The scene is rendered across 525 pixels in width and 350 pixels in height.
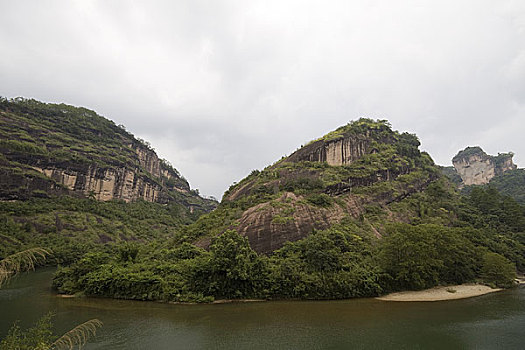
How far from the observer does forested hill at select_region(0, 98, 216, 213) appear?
65.0m

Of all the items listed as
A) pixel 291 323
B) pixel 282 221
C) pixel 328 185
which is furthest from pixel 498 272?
pixel 291 323

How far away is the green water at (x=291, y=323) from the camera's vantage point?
15.3 m

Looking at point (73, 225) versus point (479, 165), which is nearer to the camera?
point (73, 225)

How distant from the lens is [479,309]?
22141 millimetres

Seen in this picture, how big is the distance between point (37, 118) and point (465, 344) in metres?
108

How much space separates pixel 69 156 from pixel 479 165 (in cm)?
15457

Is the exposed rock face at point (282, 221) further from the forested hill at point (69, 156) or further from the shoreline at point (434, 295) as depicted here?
the forested hill at point (69, 156)

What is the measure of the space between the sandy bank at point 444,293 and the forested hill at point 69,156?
246ft

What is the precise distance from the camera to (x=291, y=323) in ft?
59.4

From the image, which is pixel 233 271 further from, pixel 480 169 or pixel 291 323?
pixel 480 169

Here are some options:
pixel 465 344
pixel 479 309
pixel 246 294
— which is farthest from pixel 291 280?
pixel 479 309

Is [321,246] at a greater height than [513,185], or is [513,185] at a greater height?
[513,185]

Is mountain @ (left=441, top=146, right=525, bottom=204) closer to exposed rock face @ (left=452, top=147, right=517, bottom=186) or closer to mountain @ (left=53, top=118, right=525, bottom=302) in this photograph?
exposed rock face @ (left=452, top=147, right=517, bottom=186)

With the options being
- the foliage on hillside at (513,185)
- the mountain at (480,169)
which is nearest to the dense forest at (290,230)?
the foliage on hillside at (513,185)
